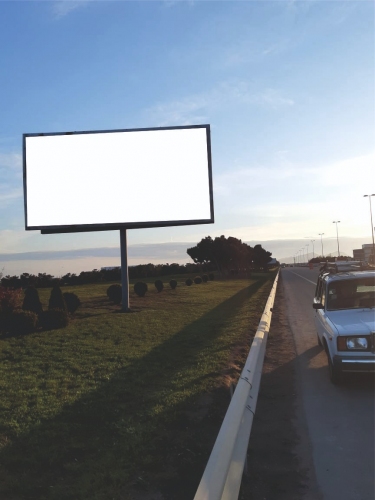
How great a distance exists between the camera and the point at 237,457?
3977mm

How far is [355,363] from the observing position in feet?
22.6

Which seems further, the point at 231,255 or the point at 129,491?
the point at 231,255

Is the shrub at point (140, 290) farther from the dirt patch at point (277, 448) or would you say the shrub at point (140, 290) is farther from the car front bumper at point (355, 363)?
the car front bumper at point (355, 363)

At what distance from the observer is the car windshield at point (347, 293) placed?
8.73 meters

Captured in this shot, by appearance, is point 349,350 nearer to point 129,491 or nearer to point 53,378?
point 129,491

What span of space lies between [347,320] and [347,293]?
1.39 meters

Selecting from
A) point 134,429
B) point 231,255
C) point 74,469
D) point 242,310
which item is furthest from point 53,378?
point 231,255

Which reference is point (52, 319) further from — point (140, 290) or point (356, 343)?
point (140, 290)

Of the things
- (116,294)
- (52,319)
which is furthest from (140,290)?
(52,319)

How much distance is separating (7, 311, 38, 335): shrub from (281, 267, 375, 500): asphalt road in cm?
773

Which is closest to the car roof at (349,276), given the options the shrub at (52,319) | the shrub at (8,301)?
the shrub at (52,319)

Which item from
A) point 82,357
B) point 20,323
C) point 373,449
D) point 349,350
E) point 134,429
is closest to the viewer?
point 373,449

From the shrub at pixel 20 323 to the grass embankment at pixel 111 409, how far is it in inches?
12.6

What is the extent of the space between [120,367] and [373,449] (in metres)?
5.46
